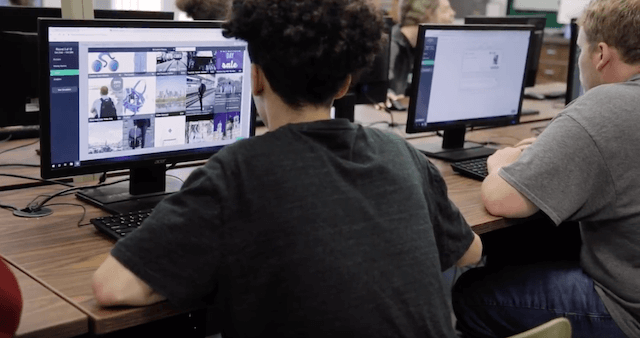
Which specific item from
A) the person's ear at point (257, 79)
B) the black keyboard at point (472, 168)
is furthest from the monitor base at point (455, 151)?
the person's ear at point (257, 79)

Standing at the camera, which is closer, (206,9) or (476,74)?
(476,74)

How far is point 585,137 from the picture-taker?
1.73 meters

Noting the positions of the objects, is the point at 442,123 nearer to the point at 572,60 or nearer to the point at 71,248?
the point at 572,60

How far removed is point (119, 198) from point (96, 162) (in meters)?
0.14

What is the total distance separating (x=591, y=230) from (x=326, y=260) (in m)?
1.02

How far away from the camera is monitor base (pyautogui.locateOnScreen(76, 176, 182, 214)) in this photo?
1.78 m

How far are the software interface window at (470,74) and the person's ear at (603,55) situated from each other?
1.83ft

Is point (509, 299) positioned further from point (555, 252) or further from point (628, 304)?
point (555, 252)

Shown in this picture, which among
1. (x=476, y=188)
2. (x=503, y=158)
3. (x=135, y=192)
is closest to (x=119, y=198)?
(x=135, y=192)

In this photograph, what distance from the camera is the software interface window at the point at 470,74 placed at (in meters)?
2.41

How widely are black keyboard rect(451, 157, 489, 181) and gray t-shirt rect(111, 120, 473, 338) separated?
43.4 inches

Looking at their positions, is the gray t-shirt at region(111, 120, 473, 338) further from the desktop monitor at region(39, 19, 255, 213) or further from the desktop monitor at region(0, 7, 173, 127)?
the desktop monitor at region(0, 7, 173, 127)

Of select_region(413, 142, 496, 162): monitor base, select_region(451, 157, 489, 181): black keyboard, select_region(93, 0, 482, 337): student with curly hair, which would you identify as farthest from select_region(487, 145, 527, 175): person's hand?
select_region(93, 0, 482, 337): student with curly hair

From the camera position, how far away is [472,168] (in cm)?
233
